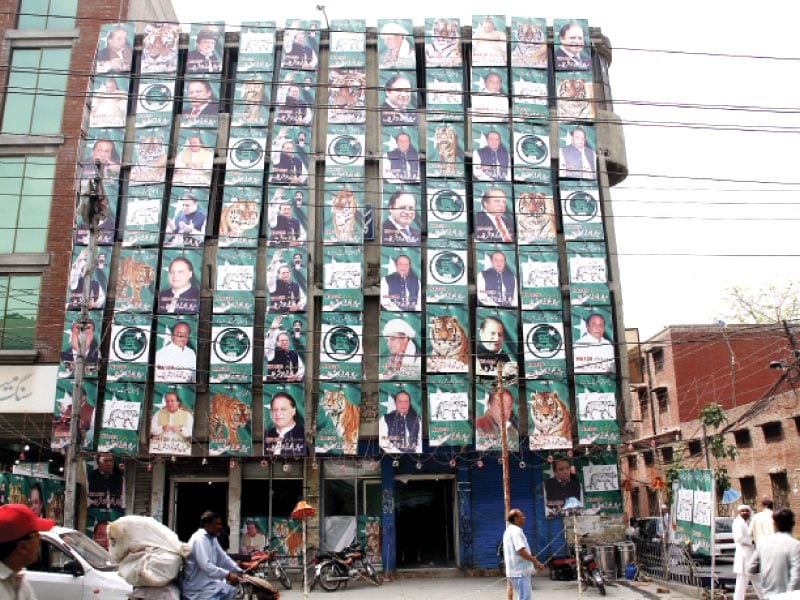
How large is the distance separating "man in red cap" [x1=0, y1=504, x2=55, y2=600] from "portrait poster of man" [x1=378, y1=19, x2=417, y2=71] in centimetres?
2124

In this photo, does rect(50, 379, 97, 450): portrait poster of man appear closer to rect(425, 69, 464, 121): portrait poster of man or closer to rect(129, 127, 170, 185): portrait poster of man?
rect(129, 127, 170, 185): portrait poster of man

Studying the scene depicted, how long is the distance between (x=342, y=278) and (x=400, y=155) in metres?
4.36

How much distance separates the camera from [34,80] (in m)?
24.1

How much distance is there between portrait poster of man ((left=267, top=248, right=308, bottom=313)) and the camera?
68.9 feet

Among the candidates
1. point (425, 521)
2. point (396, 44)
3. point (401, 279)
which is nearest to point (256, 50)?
point (396, 44)

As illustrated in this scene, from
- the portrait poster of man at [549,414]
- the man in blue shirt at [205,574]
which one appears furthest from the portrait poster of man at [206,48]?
the man in blue shirt at [205,574]

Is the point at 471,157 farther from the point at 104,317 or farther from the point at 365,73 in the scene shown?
the point at 104,317

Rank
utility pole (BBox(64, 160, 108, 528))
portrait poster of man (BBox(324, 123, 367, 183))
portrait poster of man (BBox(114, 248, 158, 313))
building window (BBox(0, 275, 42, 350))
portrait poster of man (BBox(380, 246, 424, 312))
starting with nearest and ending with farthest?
utility pole (BBox(64, 160, 108, 528))
portrait poster of man (BBox(380, 246, 424, 312))
portrait poster of man (BBox(114, 248, 158, 313))
building window (BBox(0, 275, 42, 350))
portrait poster of man (BBox(324, 123, 367, 183))

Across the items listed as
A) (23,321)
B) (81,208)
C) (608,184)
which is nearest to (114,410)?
(23,321)

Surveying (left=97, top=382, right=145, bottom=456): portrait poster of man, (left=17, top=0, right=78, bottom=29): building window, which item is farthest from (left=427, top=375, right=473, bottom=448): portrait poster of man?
(left=17, top=0, right=78, bottom=29): building window

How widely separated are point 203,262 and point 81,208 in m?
6.90

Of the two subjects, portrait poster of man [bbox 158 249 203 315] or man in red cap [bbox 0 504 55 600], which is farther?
portrait poster of man [bbox 158 249 203 315]

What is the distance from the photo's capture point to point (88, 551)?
10688 mm

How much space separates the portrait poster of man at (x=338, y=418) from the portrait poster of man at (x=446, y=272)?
11.7 ft
